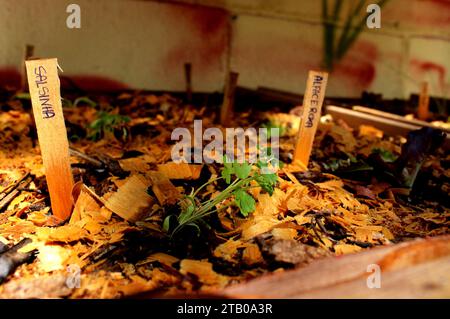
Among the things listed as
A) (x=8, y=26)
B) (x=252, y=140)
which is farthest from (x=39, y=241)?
(x=8, y=26)

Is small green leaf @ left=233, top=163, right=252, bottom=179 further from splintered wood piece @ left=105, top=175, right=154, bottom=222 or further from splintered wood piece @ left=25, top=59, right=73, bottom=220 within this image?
splintered wood piece @ left=25, top=59, right=73, bottom=220

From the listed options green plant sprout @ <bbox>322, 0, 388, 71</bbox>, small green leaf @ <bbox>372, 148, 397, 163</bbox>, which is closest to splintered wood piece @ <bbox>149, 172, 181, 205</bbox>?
small green leaf @ <bbox>372, 148, 397, 163</bbox>

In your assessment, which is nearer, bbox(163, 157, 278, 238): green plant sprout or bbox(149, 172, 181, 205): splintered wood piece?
bbox(163, 157, 278, 238): green plant sprout

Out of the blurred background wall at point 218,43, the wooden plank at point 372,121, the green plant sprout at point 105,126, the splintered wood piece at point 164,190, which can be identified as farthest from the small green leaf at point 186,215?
the blurred background wall at point 218,43

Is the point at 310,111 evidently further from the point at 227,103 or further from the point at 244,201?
the point at 227,103

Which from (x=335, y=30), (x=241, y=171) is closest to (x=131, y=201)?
(x=241, y=171)
